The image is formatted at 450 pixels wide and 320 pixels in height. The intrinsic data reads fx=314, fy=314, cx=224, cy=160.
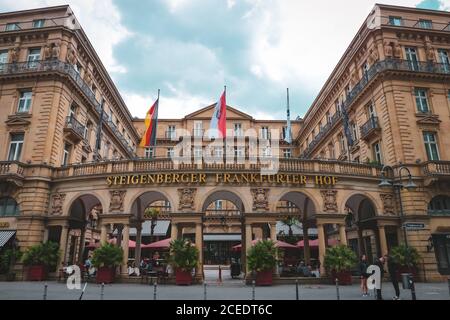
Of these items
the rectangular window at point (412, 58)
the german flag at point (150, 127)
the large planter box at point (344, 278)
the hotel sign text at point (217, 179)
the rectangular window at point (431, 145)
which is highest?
the rectangular window at point (412, 58)

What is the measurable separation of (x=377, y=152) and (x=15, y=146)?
101ft

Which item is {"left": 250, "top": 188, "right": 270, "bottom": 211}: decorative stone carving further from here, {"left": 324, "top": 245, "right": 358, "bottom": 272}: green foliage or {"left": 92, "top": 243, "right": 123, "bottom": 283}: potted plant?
{"left": 92, "top": 243, "right": 123, "bottom": 283}: potted plant

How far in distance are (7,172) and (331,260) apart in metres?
23.7

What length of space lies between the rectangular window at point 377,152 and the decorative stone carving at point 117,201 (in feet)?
69.5

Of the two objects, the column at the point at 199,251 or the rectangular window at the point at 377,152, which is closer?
the column at the point at 199,251

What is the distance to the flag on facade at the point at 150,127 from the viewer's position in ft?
85.4

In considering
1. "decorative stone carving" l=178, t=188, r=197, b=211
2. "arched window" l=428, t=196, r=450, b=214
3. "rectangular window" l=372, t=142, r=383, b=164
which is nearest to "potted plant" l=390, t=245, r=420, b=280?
"arched window" l=428, t=196, r=450, b=214

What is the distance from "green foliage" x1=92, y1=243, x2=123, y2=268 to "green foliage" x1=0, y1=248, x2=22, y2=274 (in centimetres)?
682

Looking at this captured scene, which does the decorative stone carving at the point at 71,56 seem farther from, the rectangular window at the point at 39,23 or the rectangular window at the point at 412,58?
the rectangular window at the point at 412,58

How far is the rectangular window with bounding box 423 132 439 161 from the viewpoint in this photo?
A: 25219mm

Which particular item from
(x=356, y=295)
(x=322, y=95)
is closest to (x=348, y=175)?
(x=356, y=295)

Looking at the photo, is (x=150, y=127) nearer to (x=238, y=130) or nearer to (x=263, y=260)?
(x=263, y=260)

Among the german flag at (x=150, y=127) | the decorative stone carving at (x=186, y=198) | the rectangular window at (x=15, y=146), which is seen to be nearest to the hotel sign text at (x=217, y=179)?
the decorative stone carving at (x=186, y=198)
